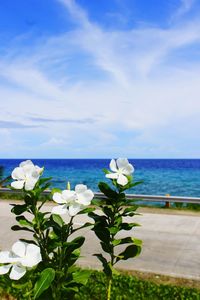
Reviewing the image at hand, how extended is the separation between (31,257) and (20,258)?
0.07 m

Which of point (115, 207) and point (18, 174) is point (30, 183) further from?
point (115, 207)

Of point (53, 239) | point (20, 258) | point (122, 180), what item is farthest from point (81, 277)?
point (20, 258)

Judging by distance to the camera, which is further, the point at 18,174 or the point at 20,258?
the point at 18,174

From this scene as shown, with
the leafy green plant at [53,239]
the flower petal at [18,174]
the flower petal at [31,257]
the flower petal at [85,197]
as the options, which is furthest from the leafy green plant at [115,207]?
the flower petal at [31,257]

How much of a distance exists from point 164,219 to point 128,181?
10.4 m

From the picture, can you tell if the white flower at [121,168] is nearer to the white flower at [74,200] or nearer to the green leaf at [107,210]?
the green leaf at [107,210]

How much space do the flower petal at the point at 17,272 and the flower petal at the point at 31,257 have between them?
0.06m

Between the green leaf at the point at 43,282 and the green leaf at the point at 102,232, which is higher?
the green leaf at the point at 102,232

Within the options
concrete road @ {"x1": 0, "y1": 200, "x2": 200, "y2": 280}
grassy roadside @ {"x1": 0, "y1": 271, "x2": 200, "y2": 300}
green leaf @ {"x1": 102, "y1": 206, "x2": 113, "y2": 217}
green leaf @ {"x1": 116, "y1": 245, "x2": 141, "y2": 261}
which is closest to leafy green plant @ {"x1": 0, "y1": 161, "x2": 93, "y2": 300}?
green leaf @ {"x1": 102, "y1": 206, "x2": 113, "y2": 217}

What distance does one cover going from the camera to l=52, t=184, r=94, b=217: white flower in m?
2.67

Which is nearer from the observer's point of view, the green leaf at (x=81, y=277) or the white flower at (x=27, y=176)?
the white flower at (x=27, y=176)

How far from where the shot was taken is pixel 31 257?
91.2 inches

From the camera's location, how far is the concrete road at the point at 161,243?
830 cm

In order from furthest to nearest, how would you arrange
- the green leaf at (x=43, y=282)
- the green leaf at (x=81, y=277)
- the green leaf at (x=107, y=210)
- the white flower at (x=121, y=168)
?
the green leaf at (x=107, y=210)
the white flower at (x=121, y=168)
the green leaf at (x=81, y=277)
the green leaf at (x=43, y=282)
